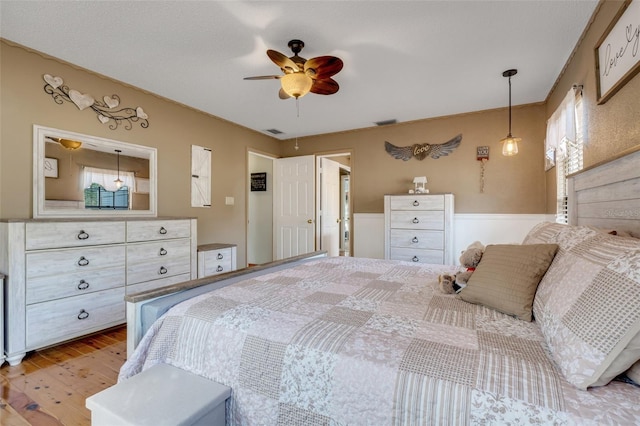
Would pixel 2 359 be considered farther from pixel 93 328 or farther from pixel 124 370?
pixel 124 370

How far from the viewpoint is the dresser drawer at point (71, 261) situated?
2160mm

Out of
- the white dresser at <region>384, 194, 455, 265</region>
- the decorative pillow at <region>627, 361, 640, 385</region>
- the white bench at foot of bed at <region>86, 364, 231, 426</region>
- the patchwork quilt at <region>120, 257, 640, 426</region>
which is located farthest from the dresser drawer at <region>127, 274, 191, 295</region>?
the decorative pillow at <region>627, 361, 640, 385</region>

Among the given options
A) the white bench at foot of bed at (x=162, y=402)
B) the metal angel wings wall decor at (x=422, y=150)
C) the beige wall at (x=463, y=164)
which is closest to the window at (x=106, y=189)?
the white bench at foot of bed at (x=162, y=402)

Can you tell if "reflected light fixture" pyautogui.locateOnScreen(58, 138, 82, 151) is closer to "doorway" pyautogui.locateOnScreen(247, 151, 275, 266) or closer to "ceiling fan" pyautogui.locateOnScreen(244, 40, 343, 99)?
"ceiling fan" pyautogui.locateOnScreen(244, 40, 343, 99)

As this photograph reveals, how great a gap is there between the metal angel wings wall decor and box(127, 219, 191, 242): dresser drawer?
2.99 meters

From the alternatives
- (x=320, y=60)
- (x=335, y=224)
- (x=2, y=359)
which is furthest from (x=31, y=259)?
(x=335, y=224)

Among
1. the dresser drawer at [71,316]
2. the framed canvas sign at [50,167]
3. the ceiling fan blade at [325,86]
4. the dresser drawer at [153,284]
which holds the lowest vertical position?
the dresser drawer at [71,316]

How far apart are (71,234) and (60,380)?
105cm

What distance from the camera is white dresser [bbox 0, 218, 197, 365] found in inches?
82.0

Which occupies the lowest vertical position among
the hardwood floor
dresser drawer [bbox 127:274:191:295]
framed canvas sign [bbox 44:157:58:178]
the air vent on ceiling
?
the hardwood floor

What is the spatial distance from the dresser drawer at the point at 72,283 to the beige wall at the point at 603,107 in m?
3.64

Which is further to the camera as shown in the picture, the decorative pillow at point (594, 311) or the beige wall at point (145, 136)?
the beige wall at point (145, 136)

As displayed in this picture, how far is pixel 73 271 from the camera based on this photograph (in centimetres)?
235

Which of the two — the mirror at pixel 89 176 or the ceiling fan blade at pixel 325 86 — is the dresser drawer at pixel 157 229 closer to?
the mirror at pixel 89 176
